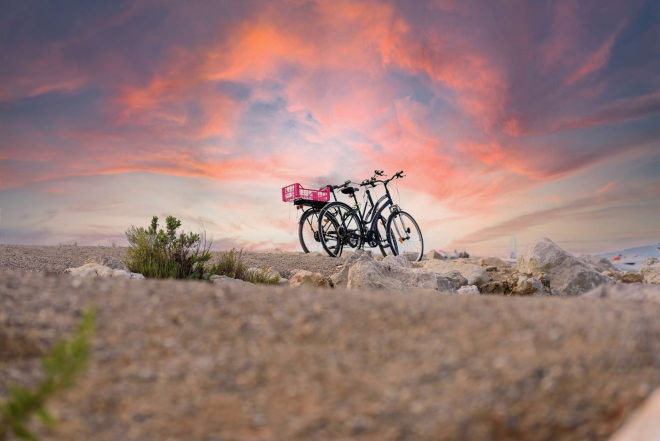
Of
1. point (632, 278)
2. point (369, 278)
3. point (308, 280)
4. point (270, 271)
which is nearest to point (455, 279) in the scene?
point (369, 278)

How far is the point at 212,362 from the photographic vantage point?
5.83 feet

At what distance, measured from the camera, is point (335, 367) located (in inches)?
68.6

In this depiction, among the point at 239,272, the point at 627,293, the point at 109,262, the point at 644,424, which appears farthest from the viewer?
the point at 239,272

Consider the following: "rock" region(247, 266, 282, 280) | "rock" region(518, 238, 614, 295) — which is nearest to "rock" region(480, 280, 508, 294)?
"rock" region(518, 238, 614, 295)

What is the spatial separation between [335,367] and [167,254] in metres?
5.85

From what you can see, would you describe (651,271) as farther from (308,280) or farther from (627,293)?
(308,280)

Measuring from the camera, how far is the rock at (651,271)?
8.33 metres

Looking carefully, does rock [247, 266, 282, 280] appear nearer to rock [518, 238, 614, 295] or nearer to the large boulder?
the large boulder

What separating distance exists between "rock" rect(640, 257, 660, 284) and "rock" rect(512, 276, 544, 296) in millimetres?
2825

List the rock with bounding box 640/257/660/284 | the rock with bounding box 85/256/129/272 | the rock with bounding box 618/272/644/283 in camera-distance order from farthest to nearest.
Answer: the rock with bounding box 618/272/644/283 < the rock with bounding box 640/257/660/284 < the rock with bounding box 85/256/129/272

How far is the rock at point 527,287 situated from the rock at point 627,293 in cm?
358

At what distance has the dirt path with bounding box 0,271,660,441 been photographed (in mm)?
1555

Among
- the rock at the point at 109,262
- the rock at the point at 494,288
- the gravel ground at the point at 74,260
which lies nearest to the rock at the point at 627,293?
the rock at the point at 494,288

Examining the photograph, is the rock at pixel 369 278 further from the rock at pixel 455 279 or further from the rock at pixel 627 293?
the rock at pixel 627 293
